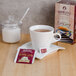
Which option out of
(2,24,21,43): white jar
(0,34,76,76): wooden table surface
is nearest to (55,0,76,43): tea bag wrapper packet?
(0,34,76,76): wooden table surface

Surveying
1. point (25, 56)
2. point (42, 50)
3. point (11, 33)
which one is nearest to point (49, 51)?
point (42, 50)

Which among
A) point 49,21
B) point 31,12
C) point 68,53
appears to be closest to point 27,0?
point 31,12

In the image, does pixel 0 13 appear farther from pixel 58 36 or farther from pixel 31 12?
pixel 58 36

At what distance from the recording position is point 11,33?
54.6 inches

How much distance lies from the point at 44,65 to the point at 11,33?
12.6 inches

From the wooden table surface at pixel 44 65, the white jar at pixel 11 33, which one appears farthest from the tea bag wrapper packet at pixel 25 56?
the white jar at pixel 11 33

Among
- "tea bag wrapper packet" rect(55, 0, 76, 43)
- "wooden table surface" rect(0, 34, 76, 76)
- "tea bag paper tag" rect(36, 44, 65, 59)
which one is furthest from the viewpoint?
"tea bag wrapper packet" rect(55, 0, 76, 43)

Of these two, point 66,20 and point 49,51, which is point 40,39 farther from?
point 66,20

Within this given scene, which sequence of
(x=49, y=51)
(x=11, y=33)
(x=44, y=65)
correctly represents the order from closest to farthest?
(x=44, y=65) → (x=49, y=51) → (x=11, y=33)

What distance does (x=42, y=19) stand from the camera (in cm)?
152

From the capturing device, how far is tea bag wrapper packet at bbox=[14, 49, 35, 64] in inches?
47.0

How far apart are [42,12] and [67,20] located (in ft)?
0.65

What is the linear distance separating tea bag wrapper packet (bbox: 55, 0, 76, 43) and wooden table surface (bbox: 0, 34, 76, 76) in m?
0.08

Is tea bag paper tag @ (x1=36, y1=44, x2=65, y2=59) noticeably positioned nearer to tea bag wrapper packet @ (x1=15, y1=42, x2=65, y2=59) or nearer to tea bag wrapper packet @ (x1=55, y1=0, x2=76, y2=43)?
tea bag wrapper packet @ (x1=15, y1=42, x2=65, y2=59)
